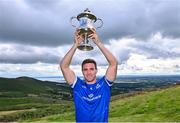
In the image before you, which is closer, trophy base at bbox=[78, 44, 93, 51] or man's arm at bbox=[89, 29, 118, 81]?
man's arm at bbox=[89, 29, 118, 81]

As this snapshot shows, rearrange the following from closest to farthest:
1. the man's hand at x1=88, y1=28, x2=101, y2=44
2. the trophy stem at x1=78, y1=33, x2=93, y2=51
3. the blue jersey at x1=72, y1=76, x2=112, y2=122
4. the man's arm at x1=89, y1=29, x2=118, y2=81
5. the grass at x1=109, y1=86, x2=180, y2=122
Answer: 1. the blue jersey at x1=72, y1=76, x2=112, y2=122
2. the man's arm at x1=89, y1=29, x2=118, y2=81
3. the man's hand at x1=88, y1=28, x2=101, y2=44
4. the trophy stem at x1=78, y1=33, x2=93, y2=51
5. the grass at x1=109, y1=86, x2=180, y2=122

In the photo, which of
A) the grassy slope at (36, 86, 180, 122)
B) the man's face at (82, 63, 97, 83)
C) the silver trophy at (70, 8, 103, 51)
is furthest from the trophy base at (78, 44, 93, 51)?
the grassy slope at (36, 86, 180, 122)

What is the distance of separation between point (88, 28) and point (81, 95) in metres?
1.66

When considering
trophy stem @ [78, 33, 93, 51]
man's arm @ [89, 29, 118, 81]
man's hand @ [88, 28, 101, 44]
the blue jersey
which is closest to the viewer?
the blue jersey

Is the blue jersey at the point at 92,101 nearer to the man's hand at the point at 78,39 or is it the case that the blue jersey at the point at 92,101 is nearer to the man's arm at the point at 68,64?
A: the man's arm at the point at 68,64

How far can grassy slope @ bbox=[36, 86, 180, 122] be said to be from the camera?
1094 inches

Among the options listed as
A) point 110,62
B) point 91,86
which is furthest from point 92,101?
point 110,62

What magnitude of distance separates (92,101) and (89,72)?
0.59 m

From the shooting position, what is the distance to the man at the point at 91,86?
24.9 ft

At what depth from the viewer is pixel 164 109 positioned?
102 ft

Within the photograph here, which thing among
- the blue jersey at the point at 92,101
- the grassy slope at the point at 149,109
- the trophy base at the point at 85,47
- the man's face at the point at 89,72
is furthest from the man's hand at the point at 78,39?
the grassy slope at the point at 149,109

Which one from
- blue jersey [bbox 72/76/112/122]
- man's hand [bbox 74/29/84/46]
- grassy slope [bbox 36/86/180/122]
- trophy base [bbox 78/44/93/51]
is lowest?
grassy slope [bbox 36/86/180/122]

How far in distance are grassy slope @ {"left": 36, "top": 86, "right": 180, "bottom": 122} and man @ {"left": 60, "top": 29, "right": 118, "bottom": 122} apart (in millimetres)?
18694

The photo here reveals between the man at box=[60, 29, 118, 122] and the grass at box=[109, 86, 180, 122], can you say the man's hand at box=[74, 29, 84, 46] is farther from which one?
the grass at box=[109, 86, 180, 122]
